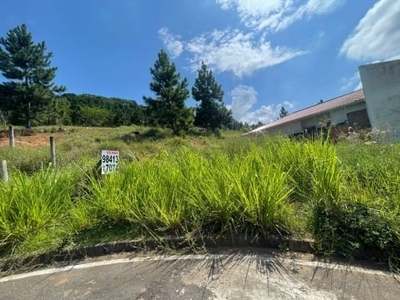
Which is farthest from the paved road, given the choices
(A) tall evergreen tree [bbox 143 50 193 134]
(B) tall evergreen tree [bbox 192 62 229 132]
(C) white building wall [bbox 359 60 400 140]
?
(B) tall evergreen tree [bbox 192 62 229 132]

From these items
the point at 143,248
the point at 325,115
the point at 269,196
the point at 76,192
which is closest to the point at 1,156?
the point at 76,192

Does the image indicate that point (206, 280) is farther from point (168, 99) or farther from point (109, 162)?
point (168, 99)

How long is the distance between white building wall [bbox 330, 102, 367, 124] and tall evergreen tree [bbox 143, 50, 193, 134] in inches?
506

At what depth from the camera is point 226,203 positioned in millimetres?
2668

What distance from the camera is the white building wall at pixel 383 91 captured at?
11.1m

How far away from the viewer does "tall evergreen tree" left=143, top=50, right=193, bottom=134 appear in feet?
81.7

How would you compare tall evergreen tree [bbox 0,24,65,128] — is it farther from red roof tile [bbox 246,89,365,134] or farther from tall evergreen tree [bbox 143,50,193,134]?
red roof tile [bbox 246,89,365,134]

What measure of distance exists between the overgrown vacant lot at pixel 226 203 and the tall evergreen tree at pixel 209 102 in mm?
27568

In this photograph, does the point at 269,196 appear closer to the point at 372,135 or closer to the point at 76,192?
the point at 76,192

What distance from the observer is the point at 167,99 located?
2489 cm

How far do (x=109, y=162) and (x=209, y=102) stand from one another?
92.2ft

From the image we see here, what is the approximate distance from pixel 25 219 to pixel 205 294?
2.34m

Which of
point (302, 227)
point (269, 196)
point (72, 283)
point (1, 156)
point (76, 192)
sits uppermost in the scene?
point (1, 156)

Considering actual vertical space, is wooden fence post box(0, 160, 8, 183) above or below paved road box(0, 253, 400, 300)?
above
